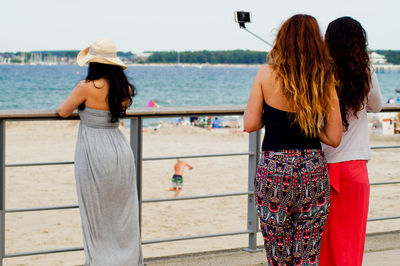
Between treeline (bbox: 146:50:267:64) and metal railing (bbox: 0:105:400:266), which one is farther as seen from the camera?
treeline (bbox: 146:50:267:64)

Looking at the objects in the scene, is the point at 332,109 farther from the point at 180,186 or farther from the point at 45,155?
the point at 45,155

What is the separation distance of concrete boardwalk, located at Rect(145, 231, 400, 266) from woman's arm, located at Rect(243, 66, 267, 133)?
1.66 m

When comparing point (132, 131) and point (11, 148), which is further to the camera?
point (11, 148)

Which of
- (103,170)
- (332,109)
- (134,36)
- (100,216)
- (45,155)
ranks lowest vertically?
(45,155)

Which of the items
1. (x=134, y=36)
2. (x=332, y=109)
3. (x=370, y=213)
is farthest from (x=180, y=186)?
(x=134, y=36)

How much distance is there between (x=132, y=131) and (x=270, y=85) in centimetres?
143

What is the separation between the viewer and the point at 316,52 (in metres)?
2.59

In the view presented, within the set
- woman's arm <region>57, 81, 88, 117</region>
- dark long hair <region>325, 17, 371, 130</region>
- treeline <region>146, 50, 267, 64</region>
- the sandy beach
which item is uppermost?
treeline <region>146, 50, 267, 64</region>

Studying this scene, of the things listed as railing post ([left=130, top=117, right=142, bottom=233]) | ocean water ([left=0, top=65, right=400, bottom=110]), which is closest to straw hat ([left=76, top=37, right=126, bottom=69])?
railing post ([left=130, top=117, right=142, bottom=233])

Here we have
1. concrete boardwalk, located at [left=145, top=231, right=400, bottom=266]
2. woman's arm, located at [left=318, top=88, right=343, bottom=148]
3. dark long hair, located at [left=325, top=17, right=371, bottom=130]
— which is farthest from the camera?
concrete boardwalk, located at [left=145, top=231, right=400, bottom=266]

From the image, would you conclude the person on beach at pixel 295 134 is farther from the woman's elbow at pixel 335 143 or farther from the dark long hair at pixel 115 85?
the dark long hair at pixel 115 85

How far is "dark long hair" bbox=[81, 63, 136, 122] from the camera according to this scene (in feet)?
10.8

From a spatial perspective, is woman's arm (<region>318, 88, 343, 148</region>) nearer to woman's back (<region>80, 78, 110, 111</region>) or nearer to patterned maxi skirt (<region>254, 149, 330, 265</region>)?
patterned maxi skirt (<region>254, 149, 330, 265</region>)

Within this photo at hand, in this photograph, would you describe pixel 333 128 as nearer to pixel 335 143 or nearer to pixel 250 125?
pixel 335 143
